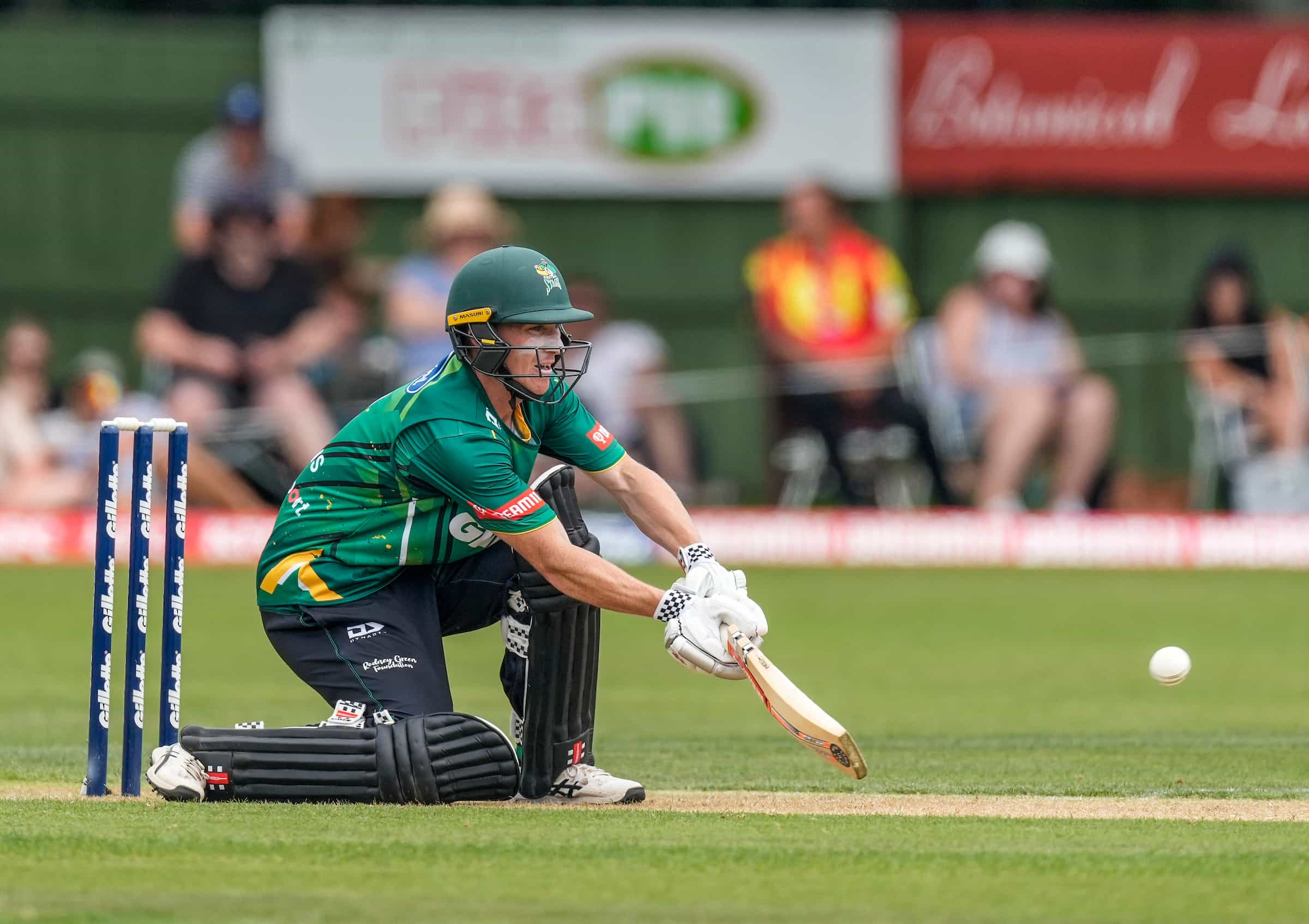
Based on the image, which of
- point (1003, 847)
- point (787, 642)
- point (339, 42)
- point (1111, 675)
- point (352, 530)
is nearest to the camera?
point (1003, 847)

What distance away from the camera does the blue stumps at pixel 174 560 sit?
5477 millimetres

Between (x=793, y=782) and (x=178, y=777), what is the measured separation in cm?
179

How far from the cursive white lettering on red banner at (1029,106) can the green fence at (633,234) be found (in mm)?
478

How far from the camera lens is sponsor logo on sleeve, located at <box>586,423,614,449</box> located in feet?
19.8

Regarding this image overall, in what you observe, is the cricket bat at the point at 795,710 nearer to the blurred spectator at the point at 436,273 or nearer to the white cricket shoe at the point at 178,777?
the white cricket shoe at the point at 178,777

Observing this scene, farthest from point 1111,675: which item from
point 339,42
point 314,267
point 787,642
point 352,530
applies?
point 339,42

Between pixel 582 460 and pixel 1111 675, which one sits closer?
pixel 582 460

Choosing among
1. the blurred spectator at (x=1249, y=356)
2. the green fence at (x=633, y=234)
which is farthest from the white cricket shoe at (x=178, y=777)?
the green fence at (x=633, y=234)

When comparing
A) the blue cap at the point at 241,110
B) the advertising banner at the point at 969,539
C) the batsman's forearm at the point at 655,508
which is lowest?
the advertising banner at the point at 969,539

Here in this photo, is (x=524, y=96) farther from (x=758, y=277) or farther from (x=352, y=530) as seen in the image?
(x=352, y=530)

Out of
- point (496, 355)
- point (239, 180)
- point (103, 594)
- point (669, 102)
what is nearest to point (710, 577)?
point (496, 355)

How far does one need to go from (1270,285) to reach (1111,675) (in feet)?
23.3

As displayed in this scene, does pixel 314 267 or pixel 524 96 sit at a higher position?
pixel 524 96

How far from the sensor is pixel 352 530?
5.75m
